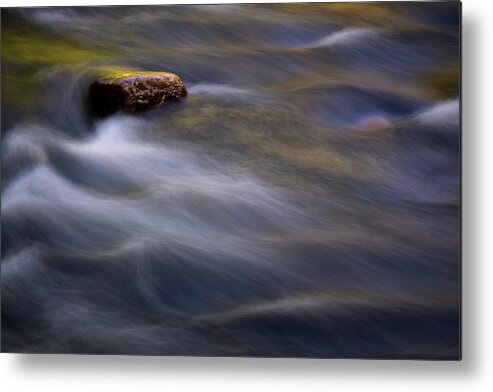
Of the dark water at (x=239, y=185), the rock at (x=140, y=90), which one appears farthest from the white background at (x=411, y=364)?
the rock at (x=140, y=90)

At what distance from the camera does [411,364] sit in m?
1.97

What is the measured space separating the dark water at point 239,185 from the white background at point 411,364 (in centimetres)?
6

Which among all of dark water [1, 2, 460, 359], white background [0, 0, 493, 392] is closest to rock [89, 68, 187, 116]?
dark water [1, 2, 460, 359]

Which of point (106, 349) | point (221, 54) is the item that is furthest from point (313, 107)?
point (106, 349)

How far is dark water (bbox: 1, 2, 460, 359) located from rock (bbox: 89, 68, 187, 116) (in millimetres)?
25

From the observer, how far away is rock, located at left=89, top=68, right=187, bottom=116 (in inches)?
77.8

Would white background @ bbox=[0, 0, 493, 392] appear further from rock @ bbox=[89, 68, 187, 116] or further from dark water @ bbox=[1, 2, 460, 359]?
rock @ bbox=[89, 68, 187, 116]

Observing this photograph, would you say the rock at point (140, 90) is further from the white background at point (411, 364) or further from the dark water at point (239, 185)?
the white background at point (411, 364)

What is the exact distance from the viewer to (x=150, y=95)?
1.98m

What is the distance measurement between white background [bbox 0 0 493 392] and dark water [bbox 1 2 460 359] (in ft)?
0.20

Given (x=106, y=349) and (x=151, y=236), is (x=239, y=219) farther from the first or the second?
(x=106, y=349)

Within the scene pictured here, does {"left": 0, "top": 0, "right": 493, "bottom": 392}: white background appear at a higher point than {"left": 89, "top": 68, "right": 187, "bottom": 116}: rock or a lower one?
lower

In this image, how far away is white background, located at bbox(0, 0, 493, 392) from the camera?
6.37 feet

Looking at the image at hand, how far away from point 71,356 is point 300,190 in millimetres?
729
